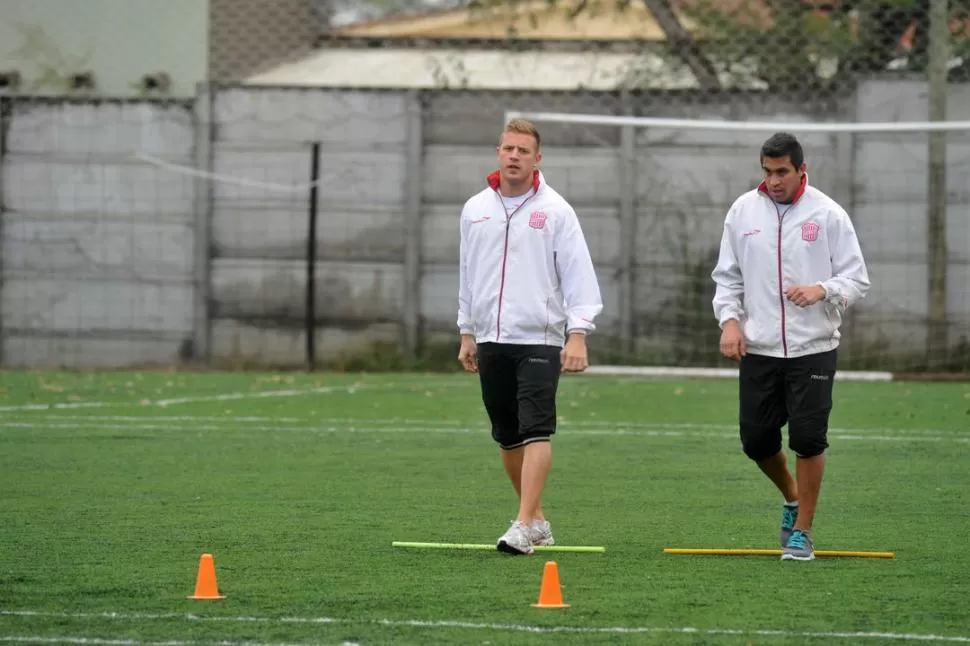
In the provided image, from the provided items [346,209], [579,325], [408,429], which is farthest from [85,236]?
[579,325]

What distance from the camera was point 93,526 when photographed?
8625 mm

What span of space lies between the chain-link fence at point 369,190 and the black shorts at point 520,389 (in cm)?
1152

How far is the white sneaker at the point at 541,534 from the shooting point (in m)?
8.05

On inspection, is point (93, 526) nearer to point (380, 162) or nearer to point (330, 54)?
point (380, 162)

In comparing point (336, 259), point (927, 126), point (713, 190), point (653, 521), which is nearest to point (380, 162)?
point (336, 259)

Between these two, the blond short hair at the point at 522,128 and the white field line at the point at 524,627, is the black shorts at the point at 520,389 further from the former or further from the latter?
the white field line at the point at 524,627

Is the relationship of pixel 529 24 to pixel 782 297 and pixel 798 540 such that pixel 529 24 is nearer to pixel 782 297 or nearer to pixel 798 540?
pixel 782 297

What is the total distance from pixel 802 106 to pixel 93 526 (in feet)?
43.7

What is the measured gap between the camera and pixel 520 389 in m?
8.26

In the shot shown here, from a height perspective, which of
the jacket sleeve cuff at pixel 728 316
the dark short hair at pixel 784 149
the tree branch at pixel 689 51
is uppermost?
the tree branch at pixel 689 51

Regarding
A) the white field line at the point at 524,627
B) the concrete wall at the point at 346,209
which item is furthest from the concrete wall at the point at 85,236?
the white field line at the point at 524,627

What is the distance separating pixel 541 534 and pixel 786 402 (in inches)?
48.1

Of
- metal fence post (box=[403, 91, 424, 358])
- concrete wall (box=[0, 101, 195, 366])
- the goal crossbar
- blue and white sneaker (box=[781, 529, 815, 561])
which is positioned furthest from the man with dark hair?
concrete wall (box=[0, 101, 195, 366])

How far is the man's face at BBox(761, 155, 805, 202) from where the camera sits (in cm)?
779
